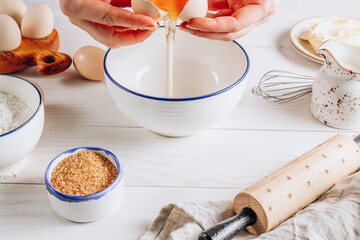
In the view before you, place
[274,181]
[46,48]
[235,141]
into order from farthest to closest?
[46,48], [235,141], [274,181]

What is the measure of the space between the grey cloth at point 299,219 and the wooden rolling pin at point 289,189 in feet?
0.05

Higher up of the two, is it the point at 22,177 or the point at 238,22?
the point at 238,22

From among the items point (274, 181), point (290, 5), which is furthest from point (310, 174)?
point (290, 5)

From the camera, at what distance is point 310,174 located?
752 millimetres

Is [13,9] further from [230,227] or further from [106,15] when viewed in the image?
[230,227]

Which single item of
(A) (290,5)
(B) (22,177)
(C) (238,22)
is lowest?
(B) (22,177)

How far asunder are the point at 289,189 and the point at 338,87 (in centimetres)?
33

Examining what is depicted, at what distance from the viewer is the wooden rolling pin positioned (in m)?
0.68

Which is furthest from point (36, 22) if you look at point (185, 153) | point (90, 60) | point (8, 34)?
point (185, 153)

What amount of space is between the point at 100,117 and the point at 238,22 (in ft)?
1.26

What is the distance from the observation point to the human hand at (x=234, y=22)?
0.80 m

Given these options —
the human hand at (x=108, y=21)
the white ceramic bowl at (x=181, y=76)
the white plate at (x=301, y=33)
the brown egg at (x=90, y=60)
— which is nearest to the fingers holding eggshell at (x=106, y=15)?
the human hand at (x=108, y=21)

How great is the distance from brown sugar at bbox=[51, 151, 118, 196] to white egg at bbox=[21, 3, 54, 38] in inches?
20.7

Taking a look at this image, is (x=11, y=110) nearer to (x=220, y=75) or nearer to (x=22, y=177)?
(x=22, y=177)
